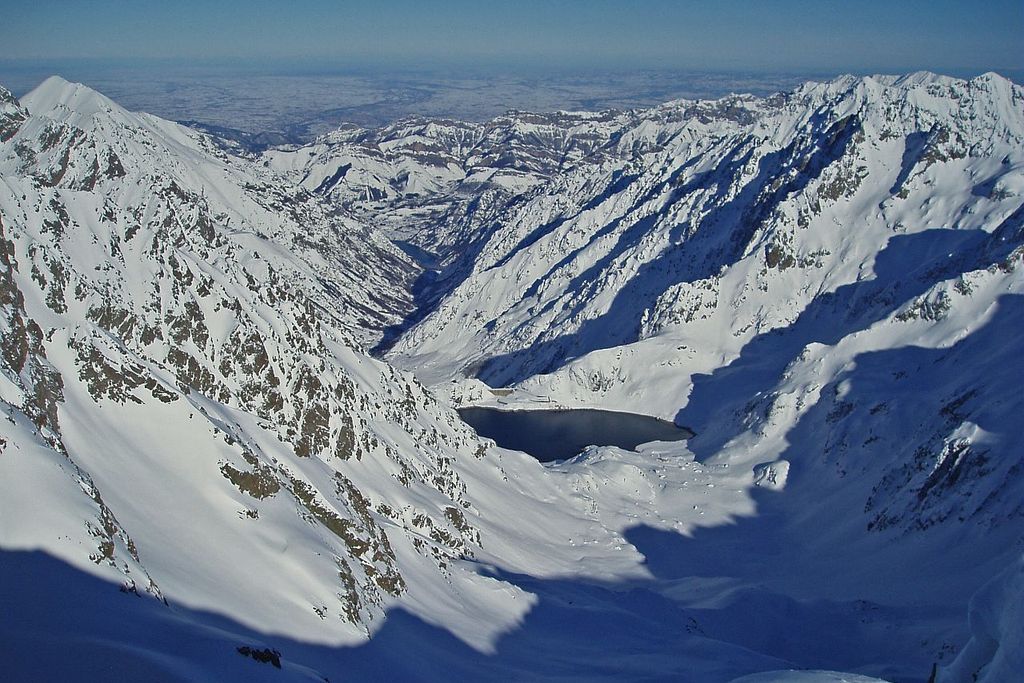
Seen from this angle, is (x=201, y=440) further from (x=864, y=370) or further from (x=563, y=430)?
(x=563, y=430)

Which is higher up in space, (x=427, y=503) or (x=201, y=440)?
(x=201, y=440)

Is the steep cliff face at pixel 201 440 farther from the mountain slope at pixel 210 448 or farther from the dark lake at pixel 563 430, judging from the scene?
the dark lake at pixel 563 430

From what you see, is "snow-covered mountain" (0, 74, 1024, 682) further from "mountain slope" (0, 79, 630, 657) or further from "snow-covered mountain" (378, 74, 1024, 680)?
"snow-covered mountain" (378, 74, 1024, 680)

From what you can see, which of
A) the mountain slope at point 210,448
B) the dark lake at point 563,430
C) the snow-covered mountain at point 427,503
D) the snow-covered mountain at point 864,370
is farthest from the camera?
the dark lake at point 563,430

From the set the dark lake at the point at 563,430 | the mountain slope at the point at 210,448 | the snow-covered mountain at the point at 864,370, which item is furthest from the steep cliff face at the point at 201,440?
the dark lake at the point at 563,430

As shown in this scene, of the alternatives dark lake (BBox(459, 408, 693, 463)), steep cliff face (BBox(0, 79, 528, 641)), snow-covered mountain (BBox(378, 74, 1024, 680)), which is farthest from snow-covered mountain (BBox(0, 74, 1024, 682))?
dark lake (BBox(459, 408, 693, 463))

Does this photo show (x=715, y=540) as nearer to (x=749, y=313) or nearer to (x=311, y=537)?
(x=311, y=537)

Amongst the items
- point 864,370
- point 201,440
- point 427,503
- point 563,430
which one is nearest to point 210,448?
point 201,440

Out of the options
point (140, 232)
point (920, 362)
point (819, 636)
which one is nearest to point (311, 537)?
point (140, 232)
